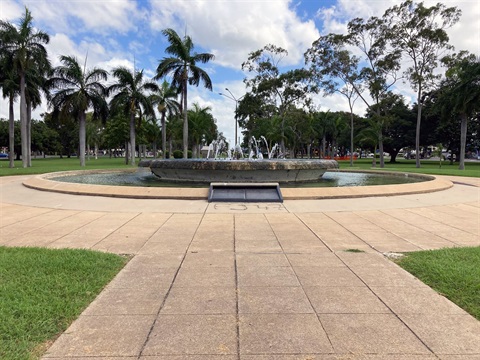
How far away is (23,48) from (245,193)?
2870 centimetres

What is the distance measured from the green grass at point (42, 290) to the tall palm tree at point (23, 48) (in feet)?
101

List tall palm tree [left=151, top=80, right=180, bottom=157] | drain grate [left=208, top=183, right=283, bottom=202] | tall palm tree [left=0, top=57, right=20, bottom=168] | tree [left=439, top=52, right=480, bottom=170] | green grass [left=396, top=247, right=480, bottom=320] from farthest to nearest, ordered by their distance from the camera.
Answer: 1. tall palm tree [left=151, top=80, right=180, bottom=157]
2. tree [left=439, top=52, right=480, bottom=170]
3. tall palm tree [left=0, top=57, right=20, bottom=168]
4. drain grate [left=208, top=183, right=283, bottom=202]
5. green grass [left=396, top=247, right=480, bottom=320]

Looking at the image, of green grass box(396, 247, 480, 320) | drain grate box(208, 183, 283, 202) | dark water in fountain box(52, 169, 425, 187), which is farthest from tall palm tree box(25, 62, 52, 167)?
green grass box(396, 247, 480, 320)

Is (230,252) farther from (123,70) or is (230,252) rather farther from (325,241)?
(123,70)

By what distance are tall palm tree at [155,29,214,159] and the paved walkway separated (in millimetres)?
27029

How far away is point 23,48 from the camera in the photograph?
98.3 feet

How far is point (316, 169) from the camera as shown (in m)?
16.2

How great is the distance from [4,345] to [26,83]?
36086 mm

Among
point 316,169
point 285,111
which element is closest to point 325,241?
point 316,169

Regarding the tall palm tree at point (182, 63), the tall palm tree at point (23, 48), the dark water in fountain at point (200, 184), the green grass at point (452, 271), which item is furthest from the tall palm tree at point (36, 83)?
the green grass at point (452, 271)

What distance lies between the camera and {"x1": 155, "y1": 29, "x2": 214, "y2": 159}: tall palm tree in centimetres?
3334

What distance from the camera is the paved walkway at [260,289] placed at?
9.55 ft

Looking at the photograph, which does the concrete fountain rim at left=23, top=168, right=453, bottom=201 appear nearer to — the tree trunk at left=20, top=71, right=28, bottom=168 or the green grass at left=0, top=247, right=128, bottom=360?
the green grass at left=0, top=247, right=128, bottom=360

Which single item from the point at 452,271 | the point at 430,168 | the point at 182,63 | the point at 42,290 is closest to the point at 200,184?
the point at 42,290
